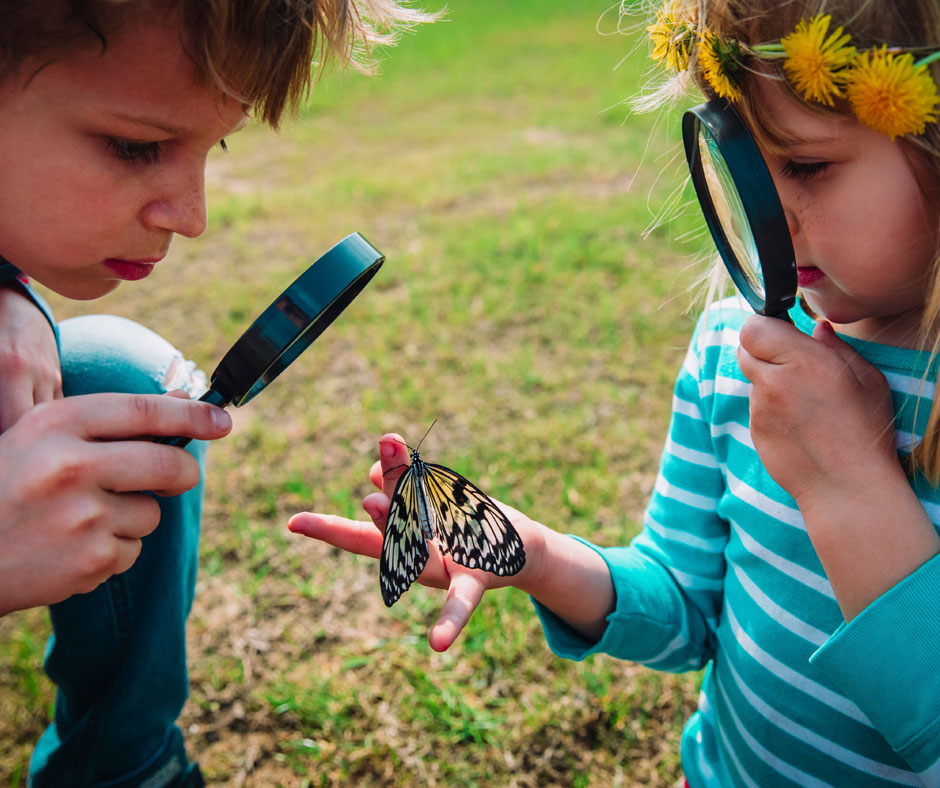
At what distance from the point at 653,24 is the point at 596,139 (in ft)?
21.4

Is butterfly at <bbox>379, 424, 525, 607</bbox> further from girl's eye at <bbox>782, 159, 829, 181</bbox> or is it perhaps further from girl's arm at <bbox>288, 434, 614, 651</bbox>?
girl's eye at <bbox>782, 159, 829, 181</bbox>

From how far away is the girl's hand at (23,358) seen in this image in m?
1.48

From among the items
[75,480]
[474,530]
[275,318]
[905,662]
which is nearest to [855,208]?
[905,662]

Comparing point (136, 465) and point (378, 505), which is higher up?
point (136, 465)

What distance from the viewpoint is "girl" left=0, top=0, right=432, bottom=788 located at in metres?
1.16

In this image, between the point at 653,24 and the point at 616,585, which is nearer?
the point at 653,24

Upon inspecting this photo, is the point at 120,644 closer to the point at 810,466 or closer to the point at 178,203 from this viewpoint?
the point at 178,203

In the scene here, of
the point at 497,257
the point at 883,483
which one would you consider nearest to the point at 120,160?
the point at 883,483

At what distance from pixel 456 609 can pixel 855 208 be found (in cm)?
84

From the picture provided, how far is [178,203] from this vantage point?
1.38 meters

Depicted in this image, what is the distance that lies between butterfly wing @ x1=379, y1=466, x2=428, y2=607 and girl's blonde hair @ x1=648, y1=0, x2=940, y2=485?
31.8 inches

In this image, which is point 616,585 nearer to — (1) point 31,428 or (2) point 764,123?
(2) point 764,123

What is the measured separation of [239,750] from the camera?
221 cm

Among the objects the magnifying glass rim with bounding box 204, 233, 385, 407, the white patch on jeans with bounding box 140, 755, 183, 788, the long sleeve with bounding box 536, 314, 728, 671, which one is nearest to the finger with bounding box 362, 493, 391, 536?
the magnifying glass rim with bounding box 204, 233, 385, 407
